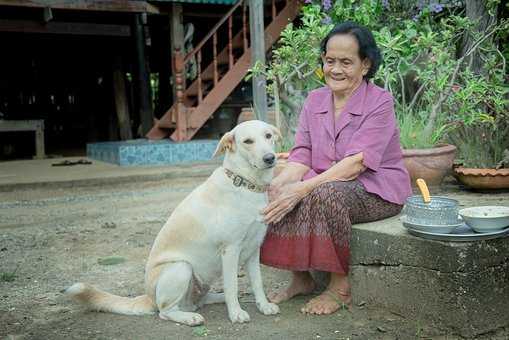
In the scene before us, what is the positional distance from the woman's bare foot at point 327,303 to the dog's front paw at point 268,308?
0.15 meters

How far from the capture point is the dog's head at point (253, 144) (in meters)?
3.01

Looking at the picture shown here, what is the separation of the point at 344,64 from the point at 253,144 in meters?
0.73

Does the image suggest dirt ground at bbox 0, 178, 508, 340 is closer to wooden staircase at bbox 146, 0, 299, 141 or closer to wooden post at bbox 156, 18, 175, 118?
wooden staircase at bbox 146, 0, 299, 141

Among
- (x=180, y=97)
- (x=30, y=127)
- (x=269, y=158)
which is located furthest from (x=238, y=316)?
(x=30, y=127)

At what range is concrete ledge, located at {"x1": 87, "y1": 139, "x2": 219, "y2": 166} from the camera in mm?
9617

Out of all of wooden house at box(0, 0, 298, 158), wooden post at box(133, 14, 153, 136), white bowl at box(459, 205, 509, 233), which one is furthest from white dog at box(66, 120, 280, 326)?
wooden post at box(133, 14, 153, 136)

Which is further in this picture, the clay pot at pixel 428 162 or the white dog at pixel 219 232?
the clay pot at pixel 428 162

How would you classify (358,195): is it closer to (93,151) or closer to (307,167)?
(307,167)

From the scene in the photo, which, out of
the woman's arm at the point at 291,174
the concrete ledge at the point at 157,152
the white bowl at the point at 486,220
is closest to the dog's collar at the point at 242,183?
the woman's arm at the point at 291,174

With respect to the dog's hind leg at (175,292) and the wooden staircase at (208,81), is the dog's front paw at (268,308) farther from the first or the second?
the wooden staircase at (208,81)

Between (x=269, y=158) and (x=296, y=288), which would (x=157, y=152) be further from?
(x=269, y=158)

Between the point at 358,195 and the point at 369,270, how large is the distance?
0.43 metres

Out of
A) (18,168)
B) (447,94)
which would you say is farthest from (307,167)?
(18,168)

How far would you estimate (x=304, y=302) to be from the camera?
3.49 metres
